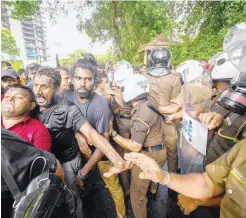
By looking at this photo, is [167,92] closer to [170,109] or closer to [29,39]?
[170,109]

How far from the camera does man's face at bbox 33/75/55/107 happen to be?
2.36 metres

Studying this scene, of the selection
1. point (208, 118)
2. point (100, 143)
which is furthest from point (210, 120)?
point (100, 143)

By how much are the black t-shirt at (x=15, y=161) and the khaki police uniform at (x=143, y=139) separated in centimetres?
134

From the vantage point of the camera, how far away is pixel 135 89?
240 cm

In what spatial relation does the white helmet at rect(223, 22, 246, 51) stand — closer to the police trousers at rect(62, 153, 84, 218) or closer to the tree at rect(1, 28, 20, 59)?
the police trousers at rect(62, 153, 84, 218)

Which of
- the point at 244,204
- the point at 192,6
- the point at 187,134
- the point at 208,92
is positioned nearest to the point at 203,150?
the point at 187,134

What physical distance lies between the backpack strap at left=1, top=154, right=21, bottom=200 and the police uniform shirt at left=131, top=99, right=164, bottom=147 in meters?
1.49

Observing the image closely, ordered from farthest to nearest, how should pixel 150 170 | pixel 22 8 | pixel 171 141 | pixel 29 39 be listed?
pixel 29 39 < pixel 22 8 < pixel 171 141 < pixel 150 170

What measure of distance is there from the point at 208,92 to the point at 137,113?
84 centimetres

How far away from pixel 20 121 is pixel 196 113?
1.81 m

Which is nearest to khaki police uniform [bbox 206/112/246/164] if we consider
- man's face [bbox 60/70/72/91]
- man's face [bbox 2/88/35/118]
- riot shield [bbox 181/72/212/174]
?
riot shield [bbox 181/72/212/174]

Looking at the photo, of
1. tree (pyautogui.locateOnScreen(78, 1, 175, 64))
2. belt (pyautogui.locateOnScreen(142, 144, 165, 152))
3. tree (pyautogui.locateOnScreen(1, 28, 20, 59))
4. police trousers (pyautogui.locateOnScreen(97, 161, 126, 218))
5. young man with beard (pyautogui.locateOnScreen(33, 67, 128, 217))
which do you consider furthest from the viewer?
tree (pyautogui.locateOnScreen(1, 28, 20, 59))

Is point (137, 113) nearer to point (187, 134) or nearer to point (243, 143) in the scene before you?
point (187, 134)

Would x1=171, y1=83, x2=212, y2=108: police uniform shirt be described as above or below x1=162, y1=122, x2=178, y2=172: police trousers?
above
